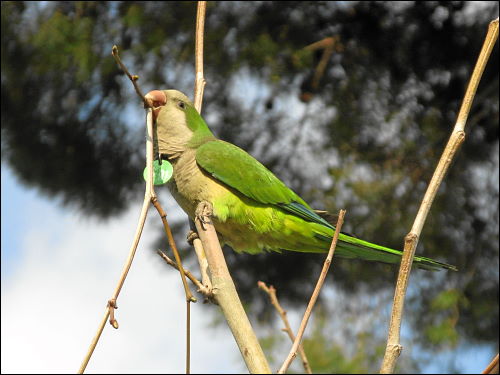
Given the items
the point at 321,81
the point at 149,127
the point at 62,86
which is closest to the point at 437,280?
the point at 321,81

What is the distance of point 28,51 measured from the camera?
3.98 metres

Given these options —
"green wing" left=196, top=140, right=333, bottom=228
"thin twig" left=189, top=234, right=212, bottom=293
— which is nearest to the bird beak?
"green wing" left=196, top=140, right=333, bottom=228

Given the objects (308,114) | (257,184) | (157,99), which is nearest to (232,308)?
(157,99)

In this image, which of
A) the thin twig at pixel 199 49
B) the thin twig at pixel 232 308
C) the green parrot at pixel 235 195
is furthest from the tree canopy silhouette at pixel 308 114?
the thin twig at pixel 232 308

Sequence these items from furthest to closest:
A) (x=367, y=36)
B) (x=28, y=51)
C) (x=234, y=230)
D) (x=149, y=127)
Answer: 1. (x=367, y=36)
2. (x=28, y=51)
3. (x=234, y=230)
4. (x=149, y=127)

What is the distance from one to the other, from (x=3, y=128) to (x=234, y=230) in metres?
3.11

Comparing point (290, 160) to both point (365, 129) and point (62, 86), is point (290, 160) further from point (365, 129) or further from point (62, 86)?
point (62, 86)

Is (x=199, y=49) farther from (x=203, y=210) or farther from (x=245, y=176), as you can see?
(x=245, y=176)

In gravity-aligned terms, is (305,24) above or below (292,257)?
above

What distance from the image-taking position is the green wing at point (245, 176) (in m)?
1.65

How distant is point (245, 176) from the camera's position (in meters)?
1.69

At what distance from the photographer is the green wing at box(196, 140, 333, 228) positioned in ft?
5.41

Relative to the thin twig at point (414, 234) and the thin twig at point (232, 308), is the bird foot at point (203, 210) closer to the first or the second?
the thin twig at point (232, 308)

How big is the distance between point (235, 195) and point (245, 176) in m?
0.07
